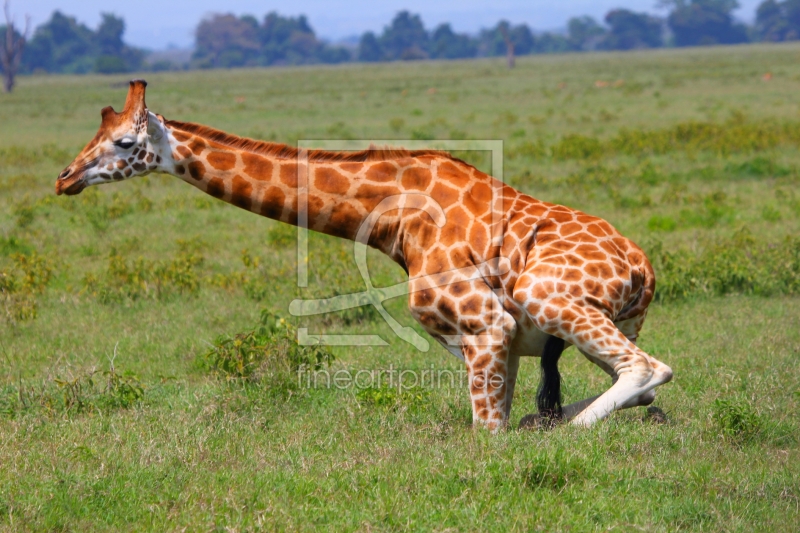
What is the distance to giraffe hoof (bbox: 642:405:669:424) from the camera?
5.55m

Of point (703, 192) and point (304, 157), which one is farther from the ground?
point (304, 157)

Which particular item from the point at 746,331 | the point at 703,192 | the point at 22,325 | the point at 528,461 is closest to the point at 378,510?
the point at 528,461

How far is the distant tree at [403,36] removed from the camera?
150m

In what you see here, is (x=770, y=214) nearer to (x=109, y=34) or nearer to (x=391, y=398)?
(x=391, y=398)

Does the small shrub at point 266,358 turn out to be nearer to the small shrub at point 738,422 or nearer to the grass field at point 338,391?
the grass field at point 338,391

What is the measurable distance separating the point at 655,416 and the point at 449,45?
14343 centimetres

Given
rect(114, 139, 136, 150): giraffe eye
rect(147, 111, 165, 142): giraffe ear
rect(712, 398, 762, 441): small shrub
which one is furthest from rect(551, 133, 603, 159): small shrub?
rect(114, 139, 136, 150): giraffe eye

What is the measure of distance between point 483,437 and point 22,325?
509 centimetres

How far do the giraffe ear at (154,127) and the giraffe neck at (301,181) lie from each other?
89 mm

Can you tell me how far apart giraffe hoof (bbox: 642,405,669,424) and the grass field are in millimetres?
54

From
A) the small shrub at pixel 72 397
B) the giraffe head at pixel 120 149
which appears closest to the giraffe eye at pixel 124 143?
the giraffe head at pixel 120 149

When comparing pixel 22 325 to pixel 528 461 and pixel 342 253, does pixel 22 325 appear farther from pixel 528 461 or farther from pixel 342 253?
pixel 528 461

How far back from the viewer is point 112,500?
444 cm

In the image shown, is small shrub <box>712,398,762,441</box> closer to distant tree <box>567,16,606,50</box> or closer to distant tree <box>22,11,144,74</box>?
distant tree <box>22,11,144,74</box>
